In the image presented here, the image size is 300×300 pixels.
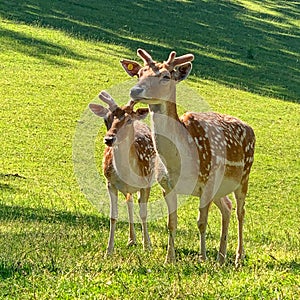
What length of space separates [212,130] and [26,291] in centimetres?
481

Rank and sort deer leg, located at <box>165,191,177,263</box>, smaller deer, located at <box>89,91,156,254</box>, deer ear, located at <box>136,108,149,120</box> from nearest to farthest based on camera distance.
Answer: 1. deer leg, located at <box>165,191,177,263</box>
2. smaller deer, located at <box>89,91,156,254</box>
3. deer ear, located at <box>136,108,149,120</box>

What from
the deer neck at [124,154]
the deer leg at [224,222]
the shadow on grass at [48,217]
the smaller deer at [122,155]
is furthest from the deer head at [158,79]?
the shadow on grass at [48,217]

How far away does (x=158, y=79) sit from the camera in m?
9.74

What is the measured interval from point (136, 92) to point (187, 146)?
1.33 m

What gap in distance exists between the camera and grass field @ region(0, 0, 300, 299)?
302 inches

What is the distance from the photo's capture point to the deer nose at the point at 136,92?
939cm

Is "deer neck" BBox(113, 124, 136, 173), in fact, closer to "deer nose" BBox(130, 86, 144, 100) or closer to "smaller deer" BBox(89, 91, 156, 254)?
"smaller deer" BBox(89, 91, 156, 254)

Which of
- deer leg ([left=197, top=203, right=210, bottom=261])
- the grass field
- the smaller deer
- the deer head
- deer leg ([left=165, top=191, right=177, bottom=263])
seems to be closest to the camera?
the grass field

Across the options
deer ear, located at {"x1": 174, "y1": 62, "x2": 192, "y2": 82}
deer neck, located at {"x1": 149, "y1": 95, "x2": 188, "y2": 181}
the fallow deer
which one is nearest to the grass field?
the fallow deer

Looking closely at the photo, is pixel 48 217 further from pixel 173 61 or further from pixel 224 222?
pixel 173 61

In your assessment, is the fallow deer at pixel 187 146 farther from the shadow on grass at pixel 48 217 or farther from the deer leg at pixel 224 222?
the shadow on grass at pixel 48 217

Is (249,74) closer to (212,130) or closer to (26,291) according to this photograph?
(212,130)

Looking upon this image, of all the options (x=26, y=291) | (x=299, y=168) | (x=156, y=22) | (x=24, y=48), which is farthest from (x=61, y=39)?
(x=26, y=291)

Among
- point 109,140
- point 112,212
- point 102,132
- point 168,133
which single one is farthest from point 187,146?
point 102,132
